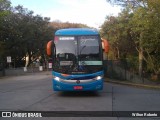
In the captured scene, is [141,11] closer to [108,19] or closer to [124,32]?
[124,32]

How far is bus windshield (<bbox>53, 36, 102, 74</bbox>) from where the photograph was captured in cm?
1738

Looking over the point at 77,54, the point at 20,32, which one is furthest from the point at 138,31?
the point at 20,32

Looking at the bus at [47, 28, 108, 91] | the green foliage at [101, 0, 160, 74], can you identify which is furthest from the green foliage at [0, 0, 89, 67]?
the bus at [47, 28, 108, 91]

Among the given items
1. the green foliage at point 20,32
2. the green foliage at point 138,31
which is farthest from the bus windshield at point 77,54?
the green foliage at point 20,32

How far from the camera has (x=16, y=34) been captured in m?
58.4

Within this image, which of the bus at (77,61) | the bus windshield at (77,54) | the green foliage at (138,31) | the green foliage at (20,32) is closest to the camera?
the bus at (77,61)

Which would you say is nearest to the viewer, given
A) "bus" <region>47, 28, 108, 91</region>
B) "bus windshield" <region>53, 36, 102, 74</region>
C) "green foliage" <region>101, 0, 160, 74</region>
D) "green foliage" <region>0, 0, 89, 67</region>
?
"bus" <region>47, 28, 108, 91</region>

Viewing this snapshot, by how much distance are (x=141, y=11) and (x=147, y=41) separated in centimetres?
252

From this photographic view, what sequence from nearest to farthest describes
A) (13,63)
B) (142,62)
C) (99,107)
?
(99,107), (142,62), (13,63)

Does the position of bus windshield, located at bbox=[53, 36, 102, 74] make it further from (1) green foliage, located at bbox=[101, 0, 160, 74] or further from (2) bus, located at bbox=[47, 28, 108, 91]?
(1) green foliage, located at bbox=[101, 0, 160, 74]

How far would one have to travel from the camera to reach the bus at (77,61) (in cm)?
Answer: 1727

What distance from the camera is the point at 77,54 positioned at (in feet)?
57.6

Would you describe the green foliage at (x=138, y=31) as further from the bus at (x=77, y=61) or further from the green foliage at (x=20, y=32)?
the green foliage at (x=20, y=32)

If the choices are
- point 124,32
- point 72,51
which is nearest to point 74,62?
point 72,51
